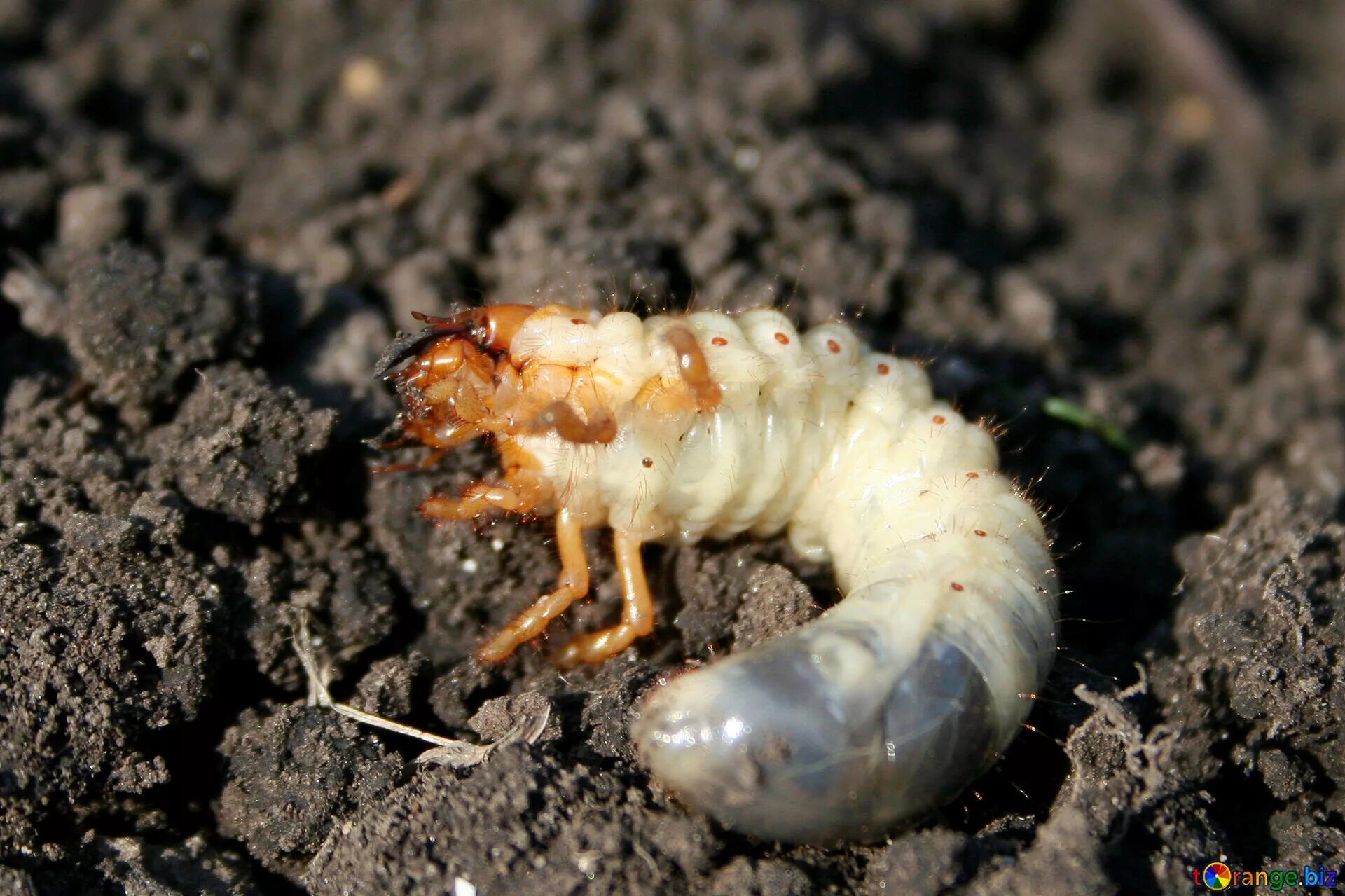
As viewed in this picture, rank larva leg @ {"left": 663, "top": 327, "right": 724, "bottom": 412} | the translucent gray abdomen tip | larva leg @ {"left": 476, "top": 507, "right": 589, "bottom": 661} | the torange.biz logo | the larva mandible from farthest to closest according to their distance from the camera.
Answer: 1. larva leg @ {"left": 476, "top": 507, "right": 589, "bottom": 661}
2. larva leg @ {"left": 663, "top": 327, "right": 724, "bottom": 412}
3. the torange.biz logo
4. the larva mandible
5. the translucent gray abdomen tip

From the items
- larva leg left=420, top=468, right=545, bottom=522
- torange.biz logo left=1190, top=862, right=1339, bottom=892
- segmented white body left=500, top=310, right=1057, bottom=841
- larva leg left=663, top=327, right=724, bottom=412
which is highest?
larva leg left=663, top=327, right=724, bottom=412

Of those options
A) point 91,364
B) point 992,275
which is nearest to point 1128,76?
point 992,275

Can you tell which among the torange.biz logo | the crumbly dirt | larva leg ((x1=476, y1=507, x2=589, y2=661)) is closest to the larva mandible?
larva leg ((x1=476, y1=507, x2=589, y2=661))

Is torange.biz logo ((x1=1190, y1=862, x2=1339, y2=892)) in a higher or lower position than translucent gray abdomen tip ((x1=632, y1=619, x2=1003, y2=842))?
lower

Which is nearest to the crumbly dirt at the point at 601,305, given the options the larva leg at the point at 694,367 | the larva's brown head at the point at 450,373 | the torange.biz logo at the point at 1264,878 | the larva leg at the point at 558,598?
the torange.biz logo at the point at 1264,878

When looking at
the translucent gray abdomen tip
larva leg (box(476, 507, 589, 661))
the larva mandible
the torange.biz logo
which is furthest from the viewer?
larva leg (box(476, 507, 589, 661))

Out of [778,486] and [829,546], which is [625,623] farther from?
[829,546]

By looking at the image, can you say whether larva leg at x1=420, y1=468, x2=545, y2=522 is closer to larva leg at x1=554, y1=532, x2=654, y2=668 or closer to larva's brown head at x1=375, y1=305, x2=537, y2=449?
larva's brown head at x1=375, y1=305, x2=537, y2=449
